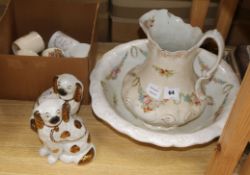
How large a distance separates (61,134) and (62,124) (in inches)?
0.7

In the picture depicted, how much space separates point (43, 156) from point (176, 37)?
360 mm

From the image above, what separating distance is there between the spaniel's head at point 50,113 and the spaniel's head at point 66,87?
50mm

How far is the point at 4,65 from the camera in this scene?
74 centimetres

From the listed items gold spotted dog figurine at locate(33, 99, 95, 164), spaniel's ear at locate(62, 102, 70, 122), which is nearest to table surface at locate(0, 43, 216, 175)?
gold spotted dog figurine at locate(33, 99, 95, 164)

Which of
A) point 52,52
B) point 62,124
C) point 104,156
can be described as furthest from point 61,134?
point 52,52

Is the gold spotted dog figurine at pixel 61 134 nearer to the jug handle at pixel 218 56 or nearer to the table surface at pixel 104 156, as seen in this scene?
the table surface at pixel 104 156

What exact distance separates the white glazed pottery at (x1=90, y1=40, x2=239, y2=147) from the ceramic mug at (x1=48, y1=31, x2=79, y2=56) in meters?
0.10

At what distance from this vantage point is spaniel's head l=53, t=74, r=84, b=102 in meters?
0.67

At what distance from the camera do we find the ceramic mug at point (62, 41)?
850 mm

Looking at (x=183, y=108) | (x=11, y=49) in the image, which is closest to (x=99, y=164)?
(x=183, y=108)

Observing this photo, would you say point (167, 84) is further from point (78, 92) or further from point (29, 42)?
point (29, 42)

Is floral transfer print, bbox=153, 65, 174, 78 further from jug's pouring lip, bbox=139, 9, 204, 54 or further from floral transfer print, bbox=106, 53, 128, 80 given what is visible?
floral transfer print, bbox=106, 53, 128, 80

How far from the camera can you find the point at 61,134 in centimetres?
64

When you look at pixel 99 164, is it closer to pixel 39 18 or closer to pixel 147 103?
pixel 147 103
